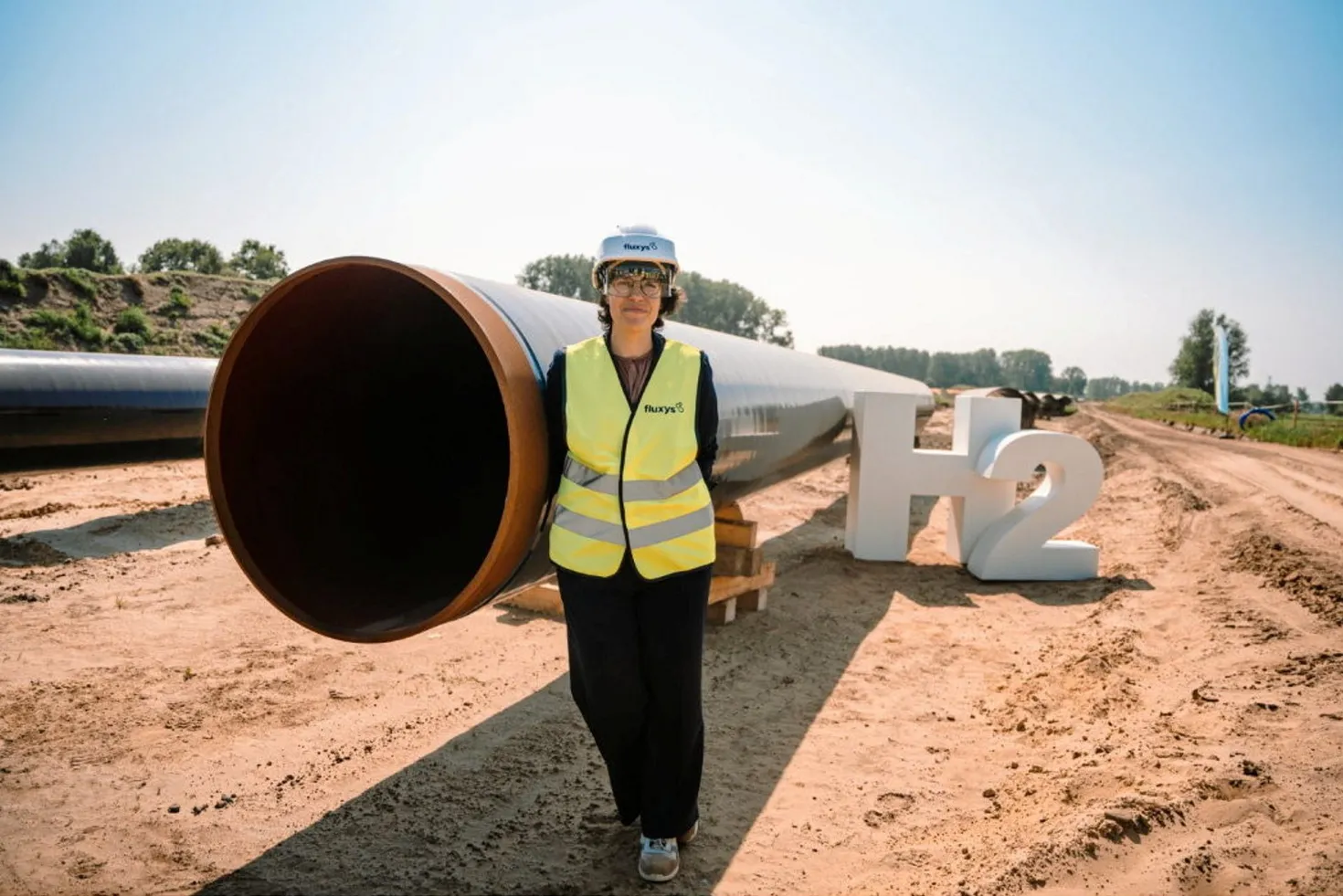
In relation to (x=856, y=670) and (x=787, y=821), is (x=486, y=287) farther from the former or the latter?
(x=856, y=670)

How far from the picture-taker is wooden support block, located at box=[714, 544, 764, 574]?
521 cm

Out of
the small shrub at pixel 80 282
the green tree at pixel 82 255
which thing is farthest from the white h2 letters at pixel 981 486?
the green tree at pixel 82 255

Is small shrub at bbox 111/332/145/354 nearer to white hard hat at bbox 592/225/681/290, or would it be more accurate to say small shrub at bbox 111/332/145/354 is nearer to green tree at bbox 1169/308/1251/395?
white hard hat at bbox 592/225/681/290

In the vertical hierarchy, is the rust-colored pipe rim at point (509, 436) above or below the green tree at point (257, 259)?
below

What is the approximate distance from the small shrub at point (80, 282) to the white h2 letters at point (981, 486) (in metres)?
22.7

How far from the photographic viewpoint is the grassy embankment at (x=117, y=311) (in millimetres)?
20062

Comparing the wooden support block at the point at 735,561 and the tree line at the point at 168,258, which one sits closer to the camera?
the wooden support block at the point at 735,561

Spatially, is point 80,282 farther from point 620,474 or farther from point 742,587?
point 620,474

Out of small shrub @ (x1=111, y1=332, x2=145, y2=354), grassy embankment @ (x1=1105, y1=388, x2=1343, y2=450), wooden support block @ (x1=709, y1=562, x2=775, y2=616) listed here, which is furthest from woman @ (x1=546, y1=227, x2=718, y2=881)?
small shrub @ (x1=111, y1=332, x2=145, y2=354)

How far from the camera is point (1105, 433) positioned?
19.5 m

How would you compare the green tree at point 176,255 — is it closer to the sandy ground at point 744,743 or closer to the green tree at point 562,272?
the green tree at point 562,272

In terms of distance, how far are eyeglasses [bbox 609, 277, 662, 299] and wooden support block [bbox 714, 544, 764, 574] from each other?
115 inches

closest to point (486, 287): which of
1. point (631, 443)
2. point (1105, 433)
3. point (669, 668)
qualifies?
point (631, 443)

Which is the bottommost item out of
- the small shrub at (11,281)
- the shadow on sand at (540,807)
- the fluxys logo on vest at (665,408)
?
the shadow on sand at (540,807)
